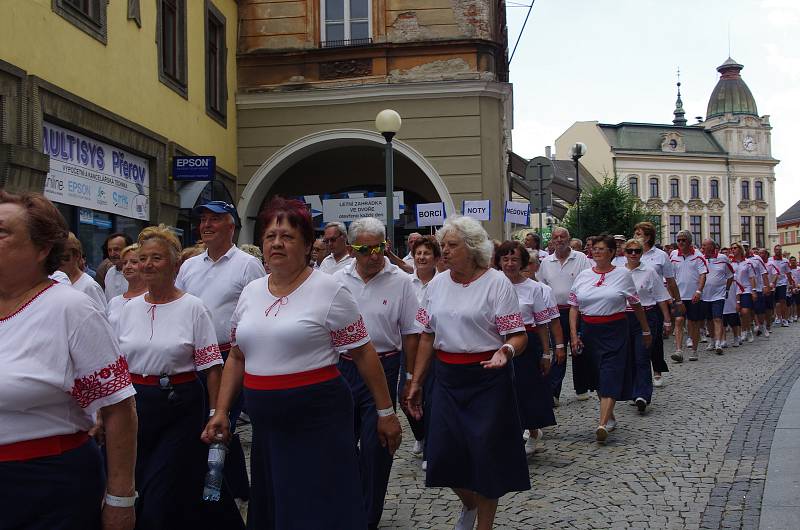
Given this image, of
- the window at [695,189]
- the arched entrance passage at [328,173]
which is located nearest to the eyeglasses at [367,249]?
the arched entrance passage at [328,173]

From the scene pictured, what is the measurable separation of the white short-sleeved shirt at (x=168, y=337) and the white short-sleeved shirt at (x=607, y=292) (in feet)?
16.2

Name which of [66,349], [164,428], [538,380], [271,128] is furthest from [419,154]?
[66,349]

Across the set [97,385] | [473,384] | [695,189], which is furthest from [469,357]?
[695,189]

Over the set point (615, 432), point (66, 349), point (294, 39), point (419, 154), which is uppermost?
point (294, 39)

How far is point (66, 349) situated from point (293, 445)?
1.37m

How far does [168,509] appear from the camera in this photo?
459cm

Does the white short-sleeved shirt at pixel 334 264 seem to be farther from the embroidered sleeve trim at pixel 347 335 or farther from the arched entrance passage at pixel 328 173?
the arched entrance passage at pixel 328 173

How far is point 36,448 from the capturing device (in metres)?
2.94

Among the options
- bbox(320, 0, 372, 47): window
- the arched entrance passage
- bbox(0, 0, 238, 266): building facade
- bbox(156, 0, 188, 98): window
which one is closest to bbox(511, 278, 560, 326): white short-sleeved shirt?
bbox(0, 0, 238, 266): building facade

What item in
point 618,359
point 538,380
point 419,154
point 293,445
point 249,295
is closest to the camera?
point 293,445

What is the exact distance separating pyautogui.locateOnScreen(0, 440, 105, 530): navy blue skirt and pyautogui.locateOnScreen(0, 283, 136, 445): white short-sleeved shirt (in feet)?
0.31

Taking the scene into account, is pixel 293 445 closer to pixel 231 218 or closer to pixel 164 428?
pixel 164 428

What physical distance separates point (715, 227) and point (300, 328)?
317ft

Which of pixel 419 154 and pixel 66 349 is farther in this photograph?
pixel 419 154
